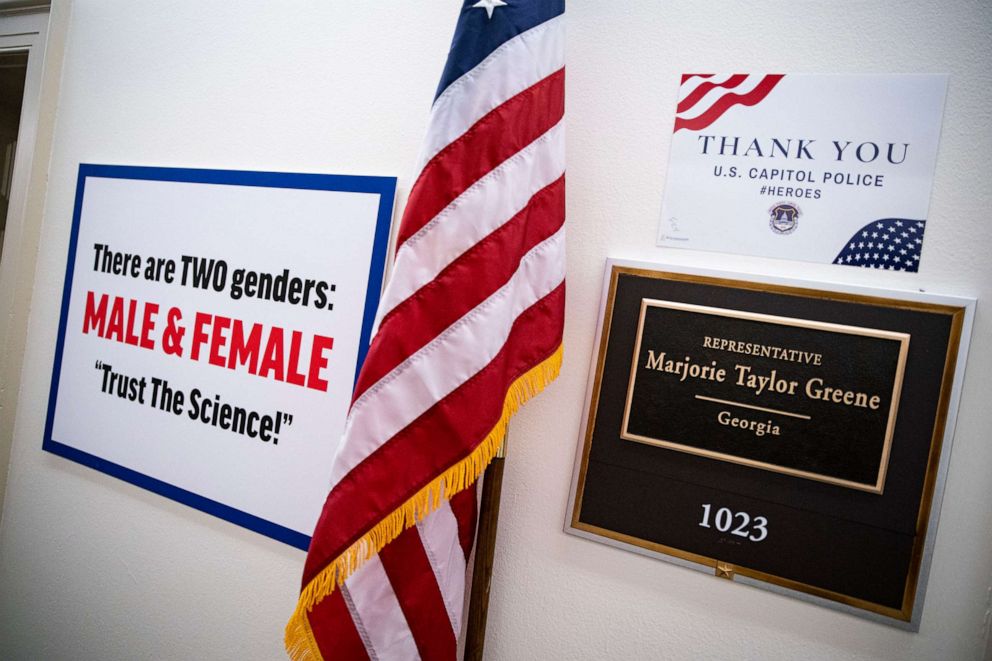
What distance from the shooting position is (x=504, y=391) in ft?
2.83

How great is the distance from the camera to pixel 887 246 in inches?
30.7

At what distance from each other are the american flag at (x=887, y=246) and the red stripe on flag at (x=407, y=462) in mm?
569

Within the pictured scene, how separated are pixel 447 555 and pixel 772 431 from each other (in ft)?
1.90

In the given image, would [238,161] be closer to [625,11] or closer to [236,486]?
[236,486]

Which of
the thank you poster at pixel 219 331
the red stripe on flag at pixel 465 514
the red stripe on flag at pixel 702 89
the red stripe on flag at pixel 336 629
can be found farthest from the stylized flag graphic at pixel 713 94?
the red stripe on flag at pixel 336 629

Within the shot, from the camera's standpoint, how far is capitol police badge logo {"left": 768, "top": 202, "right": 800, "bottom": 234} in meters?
0.83

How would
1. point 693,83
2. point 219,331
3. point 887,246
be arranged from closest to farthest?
point 887,246 < point 693,83 < point 219,331

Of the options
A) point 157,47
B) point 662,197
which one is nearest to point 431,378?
point 662,197

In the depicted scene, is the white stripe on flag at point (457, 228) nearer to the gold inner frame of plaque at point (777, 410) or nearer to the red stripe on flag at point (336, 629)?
the gold inner frame of plaque at point (777, 410)

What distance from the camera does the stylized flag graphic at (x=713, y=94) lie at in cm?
85

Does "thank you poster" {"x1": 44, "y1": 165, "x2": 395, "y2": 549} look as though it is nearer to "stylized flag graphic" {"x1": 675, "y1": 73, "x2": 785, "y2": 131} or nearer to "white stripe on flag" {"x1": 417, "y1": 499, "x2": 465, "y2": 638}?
"white stripe on flag" {"x1": 417, "y1": 499, "x2": 465, "y2": 638}

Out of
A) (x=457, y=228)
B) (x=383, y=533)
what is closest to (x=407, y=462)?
(x=383, y=533)

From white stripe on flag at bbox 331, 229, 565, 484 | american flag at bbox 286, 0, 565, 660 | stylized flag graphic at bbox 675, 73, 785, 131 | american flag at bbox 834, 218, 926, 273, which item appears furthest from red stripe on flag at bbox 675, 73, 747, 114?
white stripe on flag at bbox 331, 229, 565, 484

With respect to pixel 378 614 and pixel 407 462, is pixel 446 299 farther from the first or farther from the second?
pixel 378 614
